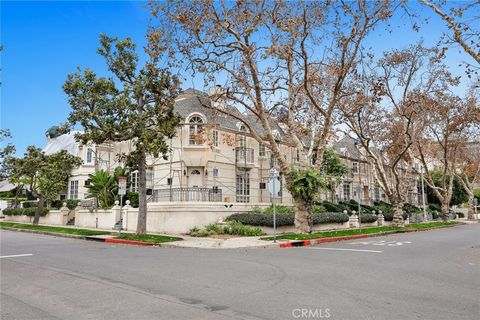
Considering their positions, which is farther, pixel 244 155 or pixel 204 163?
pixel 244 155

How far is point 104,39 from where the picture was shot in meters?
18.7

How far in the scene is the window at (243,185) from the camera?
3073 cm

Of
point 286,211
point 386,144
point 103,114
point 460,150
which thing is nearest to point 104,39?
point 103,114

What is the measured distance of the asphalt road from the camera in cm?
560

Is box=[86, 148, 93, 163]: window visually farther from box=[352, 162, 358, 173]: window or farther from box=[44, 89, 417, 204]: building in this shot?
box=[352, 162, 358, 173]: window

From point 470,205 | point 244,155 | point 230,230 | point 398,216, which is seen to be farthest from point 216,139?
point 470,205

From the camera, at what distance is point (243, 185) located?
102 ft

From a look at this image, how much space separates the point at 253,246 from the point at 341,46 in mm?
10832

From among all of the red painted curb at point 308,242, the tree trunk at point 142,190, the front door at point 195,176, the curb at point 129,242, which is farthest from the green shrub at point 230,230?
the front door at point 195,176

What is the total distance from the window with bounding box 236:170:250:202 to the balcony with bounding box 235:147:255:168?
2.68ft

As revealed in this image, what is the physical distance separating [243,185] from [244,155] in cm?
246

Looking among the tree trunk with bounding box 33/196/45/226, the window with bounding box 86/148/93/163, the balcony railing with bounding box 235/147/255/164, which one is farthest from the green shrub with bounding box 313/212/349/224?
the window with bounding box 86/148/93/163

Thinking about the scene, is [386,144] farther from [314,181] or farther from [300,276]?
[300,276]

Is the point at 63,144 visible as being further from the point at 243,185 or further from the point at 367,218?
the point at 367,218
